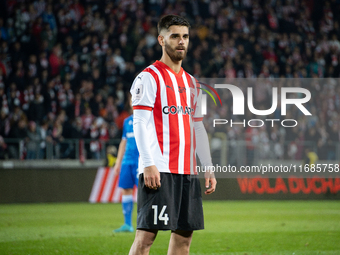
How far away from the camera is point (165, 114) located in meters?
3.64

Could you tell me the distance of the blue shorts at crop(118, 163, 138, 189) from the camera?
7.79 metres

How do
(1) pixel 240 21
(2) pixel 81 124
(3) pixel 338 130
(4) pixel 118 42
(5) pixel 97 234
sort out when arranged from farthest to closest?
1. (1) pixel 240 21
2. (4) pixel 118 42
3. (3) pixel 338 130
4. (2) pixel 81 124
5. (5) pixel 97 234

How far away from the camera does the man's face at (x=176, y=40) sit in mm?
3668

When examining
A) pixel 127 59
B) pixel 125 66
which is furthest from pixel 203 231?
pixel 127 59

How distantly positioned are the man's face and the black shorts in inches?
33.8

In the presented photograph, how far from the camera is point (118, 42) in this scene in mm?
18438

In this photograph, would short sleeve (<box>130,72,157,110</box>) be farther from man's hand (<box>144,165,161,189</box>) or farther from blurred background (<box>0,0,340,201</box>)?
blurred background (<box>0,0,340,201</box>)

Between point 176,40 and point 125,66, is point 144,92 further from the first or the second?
point 125,66

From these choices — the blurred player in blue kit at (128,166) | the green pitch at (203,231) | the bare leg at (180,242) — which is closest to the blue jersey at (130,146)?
the blurred player in blue kit at (128,166)

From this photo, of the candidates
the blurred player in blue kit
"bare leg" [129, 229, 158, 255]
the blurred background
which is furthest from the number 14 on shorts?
the blurred background

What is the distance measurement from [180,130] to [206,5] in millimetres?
18363

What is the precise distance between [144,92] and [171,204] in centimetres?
78

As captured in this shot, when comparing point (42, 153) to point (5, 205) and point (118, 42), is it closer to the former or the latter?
point (5, 205)

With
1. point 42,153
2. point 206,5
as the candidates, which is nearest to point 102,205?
point 42,153
